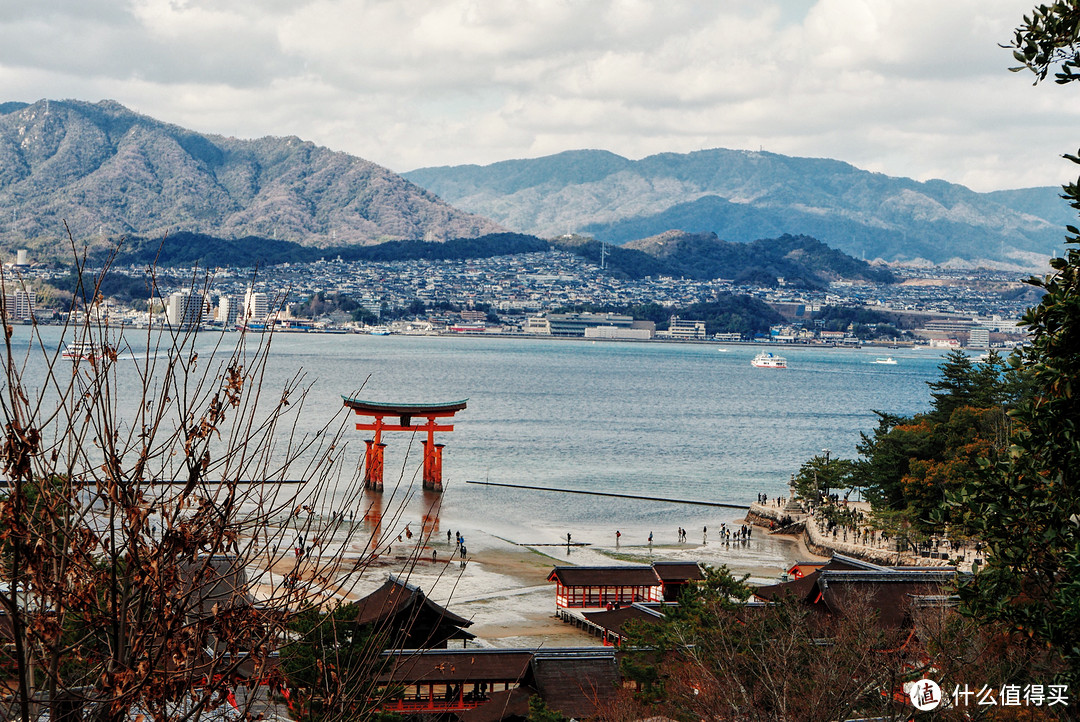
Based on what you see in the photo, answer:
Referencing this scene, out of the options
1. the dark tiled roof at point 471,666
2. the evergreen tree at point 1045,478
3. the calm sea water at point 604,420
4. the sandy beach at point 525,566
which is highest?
the evergreen tree at point 1045,478

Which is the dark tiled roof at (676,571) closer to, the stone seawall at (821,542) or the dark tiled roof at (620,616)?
the dark tiled roof at (620,616)

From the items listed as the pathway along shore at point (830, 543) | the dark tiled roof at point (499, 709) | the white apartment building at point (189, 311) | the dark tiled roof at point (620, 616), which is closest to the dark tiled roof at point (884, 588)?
the dark tiled roof at point (620, 616)

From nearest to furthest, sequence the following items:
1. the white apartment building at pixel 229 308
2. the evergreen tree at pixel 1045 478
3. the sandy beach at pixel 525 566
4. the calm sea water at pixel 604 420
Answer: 1. the evergreen tree at pixel 1045 478
2. the sandy beach at pixel 525 566
3. the calm sea water at pixel 604 420
4. the white apartment building at pixel 229 308

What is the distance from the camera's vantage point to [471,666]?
14.3 m

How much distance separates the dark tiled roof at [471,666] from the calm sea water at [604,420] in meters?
3.33

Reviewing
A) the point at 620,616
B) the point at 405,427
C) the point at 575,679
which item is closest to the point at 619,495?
the point at 405,427

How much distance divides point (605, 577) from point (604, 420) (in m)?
46.1

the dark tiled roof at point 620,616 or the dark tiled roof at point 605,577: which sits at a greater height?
the dark tiled roof at point 620,616

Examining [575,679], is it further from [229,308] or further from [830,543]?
[229,308]

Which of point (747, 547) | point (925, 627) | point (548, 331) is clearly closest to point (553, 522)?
point (747, 547)

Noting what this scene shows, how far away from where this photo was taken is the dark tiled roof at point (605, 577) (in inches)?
870

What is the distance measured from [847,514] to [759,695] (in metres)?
22.7

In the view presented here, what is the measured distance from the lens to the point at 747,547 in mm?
31016

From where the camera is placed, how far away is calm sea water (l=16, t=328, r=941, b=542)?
38.2 metres
